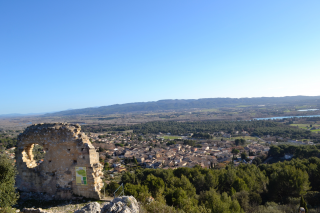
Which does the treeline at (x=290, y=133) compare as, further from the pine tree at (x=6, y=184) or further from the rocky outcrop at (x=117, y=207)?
the pine tree at (x=6, y=184)

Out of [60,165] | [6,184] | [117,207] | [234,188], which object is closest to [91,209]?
[117,207]

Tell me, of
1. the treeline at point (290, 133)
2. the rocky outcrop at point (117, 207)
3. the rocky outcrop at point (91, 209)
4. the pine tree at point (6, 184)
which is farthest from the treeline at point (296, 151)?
the pine tree at point (6, 184)

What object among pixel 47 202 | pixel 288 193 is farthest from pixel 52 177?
pixel 288 193

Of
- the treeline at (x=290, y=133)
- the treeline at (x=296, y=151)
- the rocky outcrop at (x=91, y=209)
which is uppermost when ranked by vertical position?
the rocky outcrop at (x=91, y=209)

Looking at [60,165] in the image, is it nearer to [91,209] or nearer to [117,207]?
[91,209]

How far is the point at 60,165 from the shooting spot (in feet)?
32.5

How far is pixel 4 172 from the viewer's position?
8383 mm

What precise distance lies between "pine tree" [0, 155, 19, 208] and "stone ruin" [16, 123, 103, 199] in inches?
61.5

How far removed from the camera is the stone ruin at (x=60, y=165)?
9.67m

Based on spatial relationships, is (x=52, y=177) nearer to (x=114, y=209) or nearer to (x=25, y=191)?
(x=25, y=191)

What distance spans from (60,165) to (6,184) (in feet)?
7.47

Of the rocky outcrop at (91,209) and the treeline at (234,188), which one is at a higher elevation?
the rocky outcrop at (91,209)

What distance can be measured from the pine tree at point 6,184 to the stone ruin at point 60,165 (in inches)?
61.5

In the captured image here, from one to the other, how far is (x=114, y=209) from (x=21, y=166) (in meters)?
7.08
